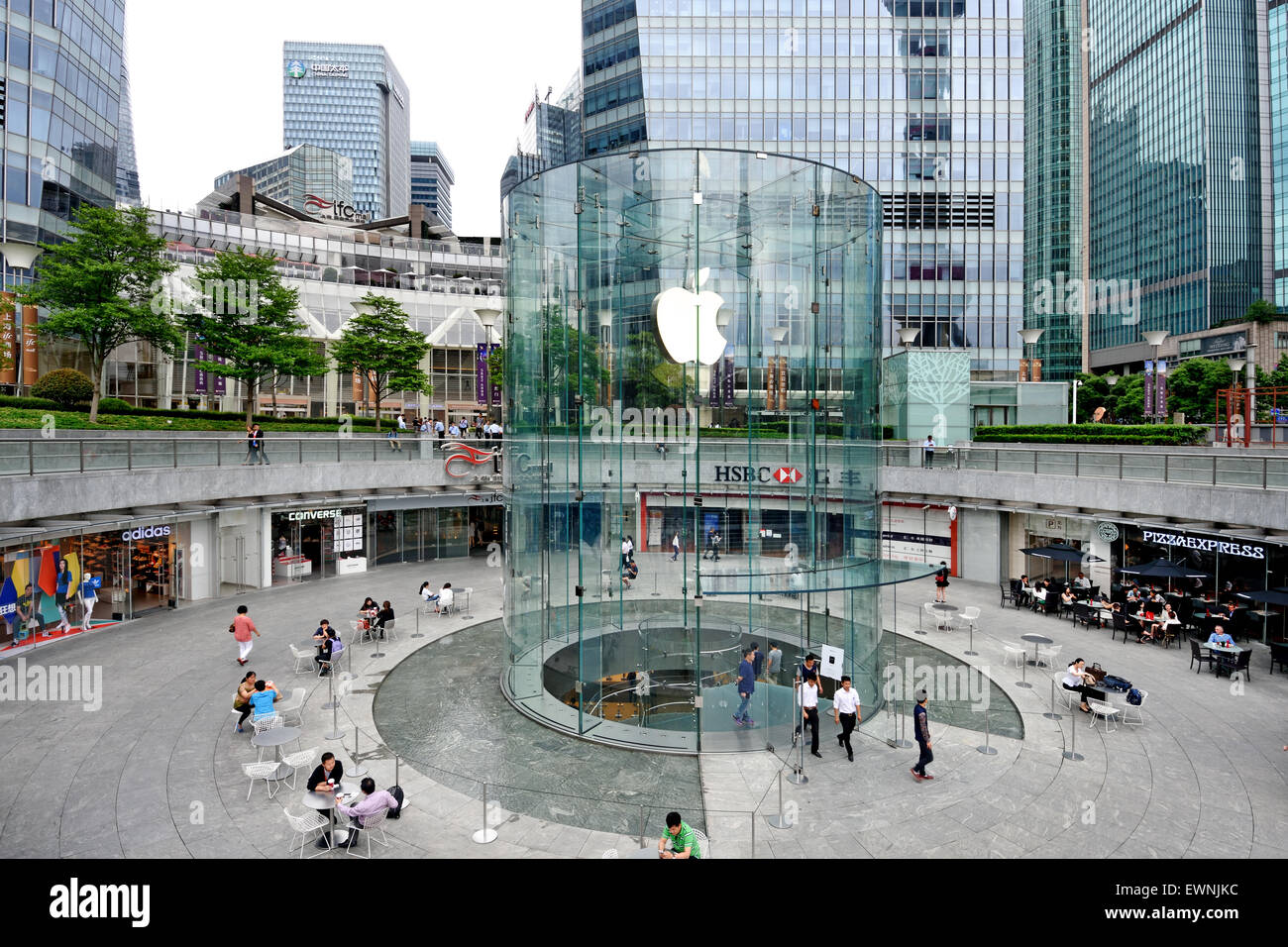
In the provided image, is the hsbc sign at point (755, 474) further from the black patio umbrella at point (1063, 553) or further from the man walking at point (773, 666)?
the black patio umbrella at point (1063, 553)

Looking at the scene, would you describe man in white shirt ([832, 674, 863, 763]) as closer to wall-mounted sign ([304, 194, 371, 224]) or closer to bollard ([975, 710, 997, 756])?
bollard ([975, 710, 997, 756])

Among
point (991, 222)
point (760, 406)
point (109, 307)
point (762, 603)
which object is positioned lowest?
point (762, 603)

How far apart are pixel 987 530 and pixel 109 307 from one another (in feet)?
118

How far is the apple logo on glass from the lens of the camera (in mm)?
14867

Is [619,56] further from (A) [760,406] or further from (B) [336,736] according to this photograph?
(B) [336,736]

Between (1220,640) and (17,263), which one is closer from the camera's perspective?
(17,263)

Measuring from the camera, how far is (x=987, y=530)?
28250mm

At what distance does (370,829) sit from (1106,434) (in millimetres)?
32488

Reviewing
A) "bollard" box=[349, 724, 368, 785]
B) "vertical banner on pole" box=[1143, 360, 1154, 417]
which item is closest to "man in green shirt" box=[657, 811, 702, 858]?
"bollard" box=[349, 724, 368, 785]

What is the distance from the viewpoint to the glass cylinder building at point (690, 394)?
577 inches

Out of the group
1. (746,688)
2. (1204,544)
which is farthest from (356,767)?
(1204,544)

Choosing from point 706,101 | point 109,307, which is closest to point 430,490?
point 109,307

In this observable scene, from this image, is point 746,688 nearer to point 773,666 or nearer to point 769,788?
point 769,788

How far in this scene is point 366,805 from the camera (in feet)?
30.3
